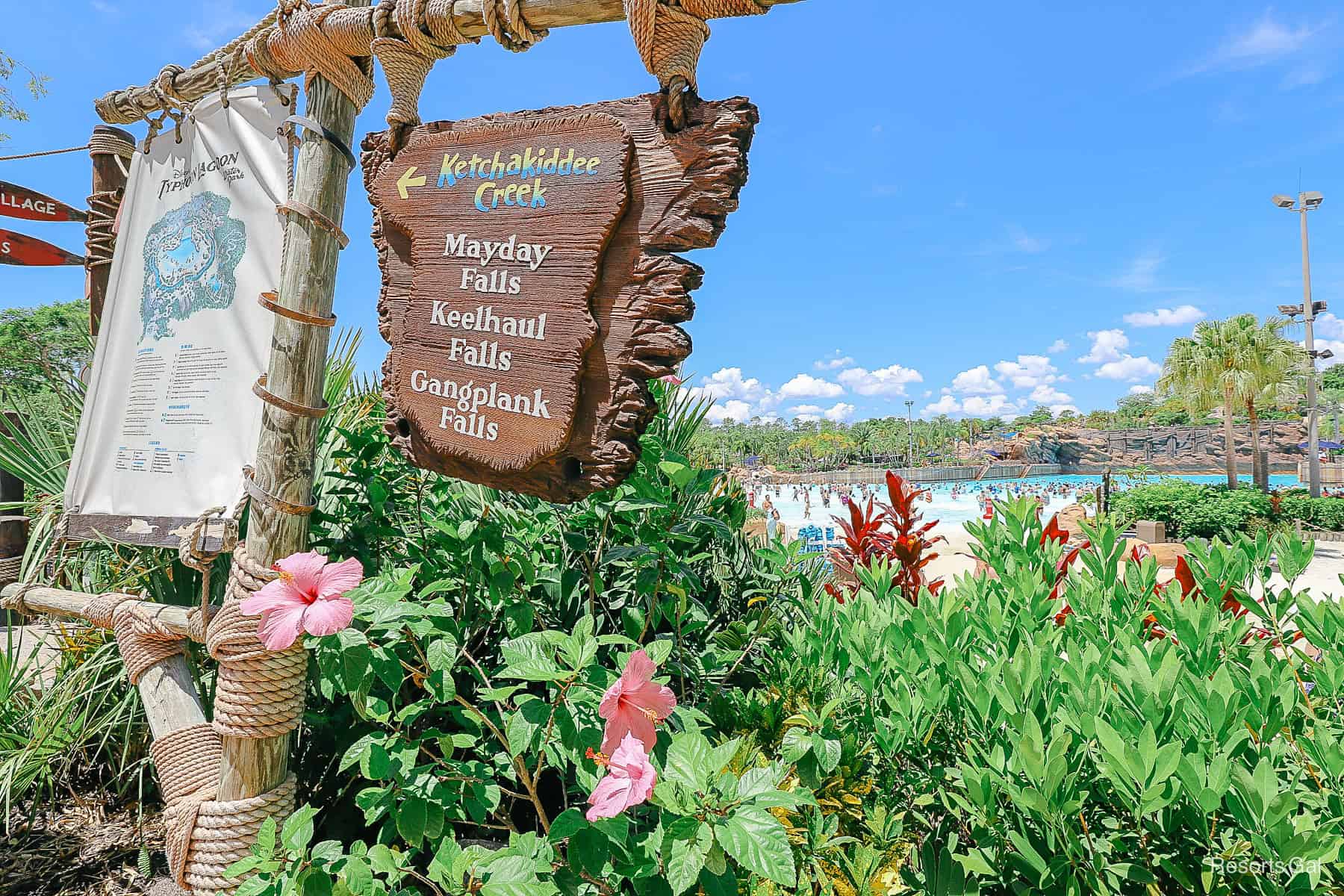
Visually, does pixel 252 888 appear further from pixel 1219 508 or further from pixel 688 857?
pixel 1219 508

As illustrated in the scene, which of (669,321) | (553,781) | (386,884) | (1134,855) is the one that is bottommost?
(553,781)

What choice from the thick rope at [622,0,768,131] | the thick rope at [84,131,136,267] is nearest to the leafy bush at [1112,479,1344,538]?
the thick rope at [622,0,768,131]

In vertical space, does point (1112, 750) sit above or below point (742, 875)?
above

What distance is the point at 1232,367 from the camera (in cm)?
1841

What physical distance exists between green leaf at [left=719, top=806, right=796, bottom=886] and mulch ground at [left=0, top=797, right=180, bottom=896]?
1792mm

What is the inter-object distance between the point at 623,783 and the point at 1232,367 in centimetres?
2377

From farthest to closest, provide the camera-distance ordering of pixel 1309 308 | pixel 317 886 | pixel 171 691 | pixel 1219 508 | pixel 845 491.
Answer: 1. pixel 845 491
2. pixel 1309 308
3. pixel 1219 508
4. pixel 171 691
5. pixel 317 886

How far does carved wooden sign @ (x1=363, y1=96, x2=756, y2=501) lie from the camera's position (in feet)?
3.74

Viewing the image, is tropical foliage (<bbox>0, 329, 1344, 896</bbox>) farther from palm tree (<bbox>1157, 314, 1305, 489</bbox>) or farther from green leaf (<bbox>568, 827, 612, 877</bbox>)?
palm tree (<bbox>1157, 314, 1305, 489</bbox>)

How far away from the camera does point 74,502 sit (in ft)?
6.43

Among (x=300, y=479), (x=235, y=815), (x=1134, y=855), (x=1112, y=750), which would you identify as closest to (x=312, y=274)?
(x=300, y=479)

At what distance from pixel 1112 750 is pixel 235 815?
5.06 ft

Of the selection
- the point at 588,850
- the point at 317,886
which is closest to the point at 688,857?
the point at 588,850

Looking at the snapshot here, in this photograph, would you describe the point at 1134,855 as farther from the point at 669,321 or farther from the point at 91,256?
the point at 91,256
